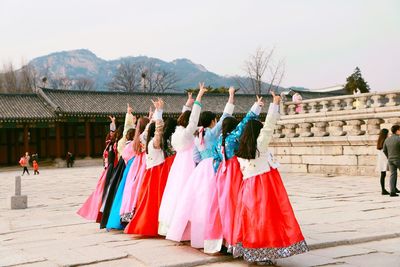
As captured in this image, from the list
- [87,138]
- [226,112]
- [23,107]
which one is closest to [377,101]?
[226,112]

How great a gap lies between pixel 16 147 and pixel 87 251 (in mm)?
33954

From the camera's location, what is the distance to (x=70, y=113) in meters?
37.7

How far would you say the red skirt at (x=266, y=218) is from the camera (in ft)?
16.4

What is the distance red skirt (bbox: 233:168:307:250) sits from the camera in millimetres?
5008

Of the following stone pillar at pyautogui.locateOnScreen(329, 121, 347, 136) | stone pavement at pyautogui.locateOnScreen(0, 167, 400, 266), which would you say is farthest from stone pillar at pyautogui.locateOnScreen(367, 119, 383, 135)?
stone pavement at pyautogui.locateOnScreen(0, 167, 400, 266)

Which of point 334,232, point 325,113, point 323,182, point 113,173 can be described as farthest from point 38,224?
point 325,113

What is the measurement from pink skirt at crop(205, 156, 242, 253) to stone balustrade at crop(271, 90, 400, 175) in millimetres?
10306

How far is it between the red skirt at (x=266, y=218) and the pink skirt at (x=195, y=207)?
24.2 inches

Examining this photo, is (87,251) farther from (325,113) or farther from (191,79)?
(191,79)

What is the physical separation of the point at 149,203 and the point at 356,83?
49.4m

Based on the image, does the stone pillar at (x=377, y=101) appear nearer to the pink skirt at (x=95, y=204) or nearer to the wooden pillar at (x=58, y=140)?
the pink skirt at (x=95, y=204)

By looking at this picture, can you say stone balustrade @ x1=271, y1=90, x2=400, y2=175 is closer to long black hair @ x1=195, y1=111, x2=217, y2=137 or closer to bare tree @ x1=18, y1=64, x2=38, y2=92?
long black hair @ x1=195, y1=111, x2=217, y2=137

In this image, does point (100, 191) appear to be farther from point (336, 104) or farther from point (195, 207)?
point (336, 104)

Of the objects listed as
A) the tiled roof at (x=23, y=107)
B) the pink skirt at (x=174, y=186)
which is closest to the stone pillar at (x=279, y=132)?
the pink skirt at (x=174, y=186)
